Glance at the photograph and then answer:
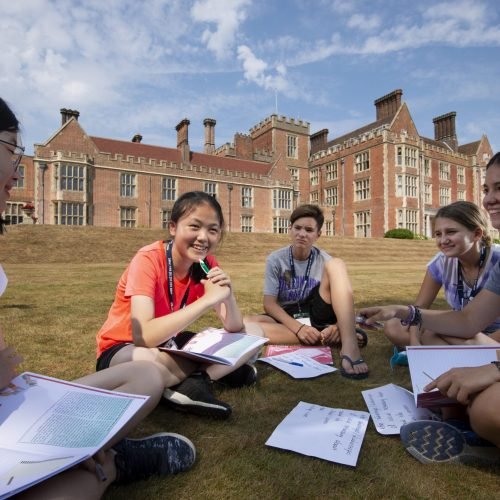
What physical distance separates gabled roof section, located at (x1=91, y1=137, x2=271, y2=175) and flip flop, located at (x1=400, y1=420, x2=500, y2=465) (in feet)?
93.2

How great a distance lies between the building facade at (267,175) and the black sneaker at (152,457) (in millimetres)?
20413

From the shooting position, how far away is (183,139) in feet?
105

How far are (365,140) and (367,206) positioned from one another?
5.78 m

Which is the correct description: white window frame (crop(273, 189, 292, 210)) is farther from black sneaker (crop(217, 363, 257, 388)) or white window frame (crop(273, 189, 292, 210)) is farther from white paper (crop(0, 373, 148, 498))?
white paper (crop(0, 373, 148, 498))

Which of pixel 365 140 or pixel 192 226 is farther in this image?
pixel 365 140

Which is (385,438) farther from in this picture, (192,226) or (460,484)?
(192,226)

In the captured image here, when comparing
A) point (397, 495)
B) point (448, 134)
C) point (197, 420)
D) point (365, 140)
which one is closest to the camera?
point (397, 495)

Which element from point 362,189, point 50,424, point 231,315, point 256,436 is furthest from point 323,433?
point 362,189

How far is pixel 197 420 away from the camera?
74.8 inches

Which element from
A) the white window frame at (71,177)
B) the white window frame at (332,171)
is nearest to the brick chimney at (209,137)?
the white window frame at (332,171)

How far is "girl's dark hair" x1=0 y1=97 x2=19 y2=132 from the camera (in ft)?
4.08

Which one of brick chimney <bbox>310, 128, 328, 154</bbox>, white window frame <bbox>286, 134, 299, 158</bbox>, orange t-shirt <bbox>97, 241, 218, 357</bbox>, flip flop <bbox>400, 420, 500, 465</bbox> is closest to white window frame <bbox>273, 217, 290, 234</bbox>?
white window frame <bbox>286, 134, 299, 158</bbox>

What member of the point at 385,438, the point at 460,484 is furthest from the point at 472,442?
the point at 385,438

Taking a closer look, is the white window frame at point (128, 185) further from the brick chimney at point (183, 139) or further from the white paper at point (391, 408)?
the white paper at point (391, 408)
